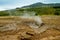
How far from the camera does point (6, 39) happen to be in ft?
4.88

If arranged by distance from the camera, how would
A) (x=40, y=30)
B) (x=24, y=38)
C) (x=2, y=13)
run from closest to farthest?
(x=24, y=38)
(x=40, y=30)
(x=2, y=13)

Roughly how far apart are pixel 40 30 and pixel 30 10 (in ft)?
0.99

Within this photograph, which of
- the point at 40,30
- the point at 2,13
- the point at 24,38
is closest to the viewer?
the point at 24,38

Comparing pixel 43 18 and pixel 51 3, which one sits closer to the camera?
pixel 43 18

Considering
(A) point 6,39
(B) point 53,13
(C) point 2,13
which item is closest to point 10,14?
(C) point 2,13

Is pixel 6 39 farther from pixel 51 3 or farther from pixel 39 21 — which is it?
pixel 51 3

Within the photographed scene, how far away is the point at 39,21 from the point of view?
5.44 feet

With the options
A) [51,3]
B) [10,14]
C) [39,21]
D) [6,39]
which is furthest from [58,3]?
[6,39]

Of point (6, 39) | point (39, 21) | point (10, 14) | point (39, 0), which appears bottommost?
point (6, 39)

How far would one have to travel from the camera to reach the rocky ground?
1.51 meters

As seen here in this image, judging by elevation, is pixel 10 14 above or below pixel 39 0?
below

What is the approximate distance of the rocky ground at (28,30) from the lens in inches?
59.4

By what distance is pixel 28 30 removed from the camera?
1.60 m

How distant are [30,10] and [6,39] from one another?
50 centimetres
